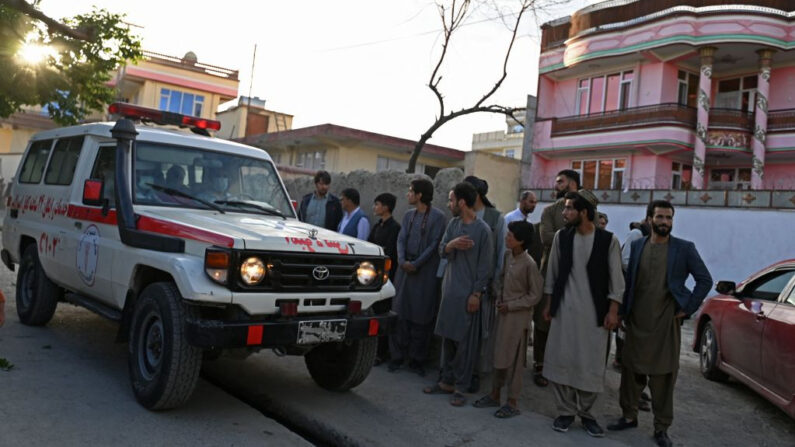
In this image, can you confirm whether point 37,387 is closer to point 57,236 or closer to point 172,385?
point 172,385

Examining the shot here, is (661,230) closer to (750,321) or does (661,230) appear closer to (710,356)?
(750,321)

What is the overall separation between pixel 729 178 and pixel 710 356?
56.5 ft

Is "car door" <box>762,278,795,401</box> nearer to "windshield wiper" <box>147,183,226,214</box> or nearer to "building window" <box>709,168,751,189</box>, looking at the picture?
"windshield wiper" <box>147,183,226,214</box>

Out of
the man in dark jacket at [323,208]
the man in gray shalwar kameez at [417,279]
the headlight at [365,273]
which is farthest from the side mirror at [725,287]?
the man in dark jacket at [323,208]

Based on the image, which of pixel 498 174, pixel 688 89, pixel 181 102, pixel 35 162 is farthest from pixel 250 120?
pixel 35 162

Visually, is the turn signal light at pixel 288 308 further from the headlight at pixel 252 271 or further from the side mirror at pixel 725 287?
the side mirror at pixel 725 287

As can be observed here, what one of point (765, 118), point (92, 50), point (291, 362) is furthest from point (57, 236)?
point (765, 118)

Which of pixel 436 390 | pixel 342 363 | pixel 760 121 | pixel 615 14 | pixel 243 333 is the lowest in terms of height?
pixel 436 390

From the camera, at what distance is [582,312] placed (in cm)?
469

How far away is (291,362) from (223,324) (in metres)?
2.34

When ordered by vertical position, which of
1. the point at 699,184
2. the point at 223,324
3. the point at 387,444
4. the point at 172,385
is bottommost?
the point at 387,444

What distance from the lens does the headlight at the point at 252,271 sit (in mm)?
4152

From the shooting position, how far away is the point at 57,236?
19.6ft

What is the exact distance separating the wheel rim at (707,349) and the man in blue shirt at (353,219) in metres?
3.97
